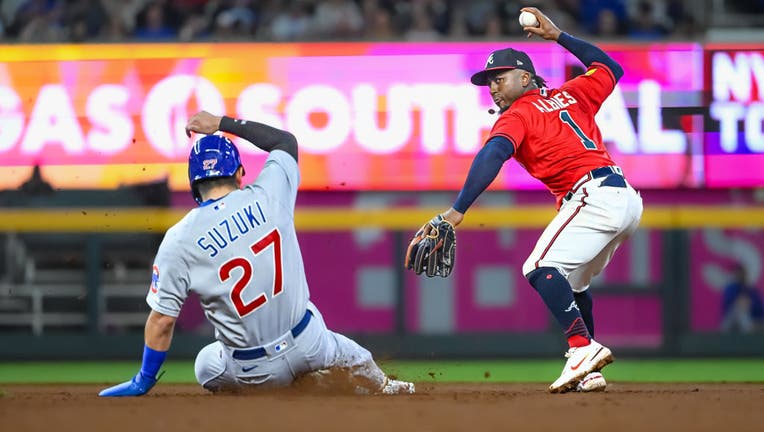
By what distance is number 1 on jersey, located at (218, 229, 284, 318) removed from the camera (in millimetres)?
5383

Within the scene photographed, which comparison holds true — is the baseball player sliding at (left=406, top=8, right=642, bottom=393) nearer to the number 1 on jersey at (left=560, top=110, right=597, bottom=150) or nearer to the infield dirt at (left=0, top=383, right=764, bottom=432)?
the number 1 on jersey at (left=560, top=110, right=597, bottom=150)

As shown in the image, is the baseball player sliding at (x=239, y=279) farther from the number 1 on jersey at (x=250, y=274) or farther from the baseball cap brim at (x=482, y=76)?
the baseball cap brim at (x=482, y=76)

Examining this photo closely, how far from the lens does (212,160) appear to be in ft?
17.9

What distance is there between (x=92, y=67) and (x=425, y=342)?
403cm

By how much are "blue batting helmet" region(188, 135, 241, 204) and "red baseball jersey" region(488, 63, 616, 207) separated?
137 cm

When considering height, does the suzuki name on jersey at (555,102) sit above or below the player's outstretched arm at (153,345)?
above

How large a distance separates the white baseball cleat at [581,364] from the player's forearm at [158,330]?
191cm

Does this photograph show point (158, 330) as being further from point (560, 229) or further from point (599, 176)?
point (599, 176)

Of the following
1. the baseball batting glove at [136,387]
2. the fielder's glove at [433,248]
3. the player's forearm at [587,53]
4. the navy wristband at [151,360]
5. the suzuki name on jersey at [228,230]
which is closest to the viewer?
the suzuki name on jersey at [228,230]

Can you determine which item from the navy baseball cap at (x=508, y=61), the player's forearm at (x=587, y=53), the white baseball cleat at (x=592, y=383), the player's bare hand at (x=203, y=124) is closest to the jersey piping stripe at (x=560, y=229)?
the white baseball cleat at (x=592, y=383)

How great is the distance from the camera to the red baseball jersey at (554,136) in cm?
609

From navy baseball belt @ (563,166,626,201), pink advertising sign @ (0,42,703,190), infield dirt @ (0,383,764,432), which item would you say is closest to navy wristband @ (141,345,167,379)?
infield dirt @ (0,383,764,432)

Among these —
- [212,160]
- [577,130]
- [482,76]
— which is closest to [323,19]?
[482,76]

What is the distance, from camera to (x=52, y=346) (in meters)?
11.0
